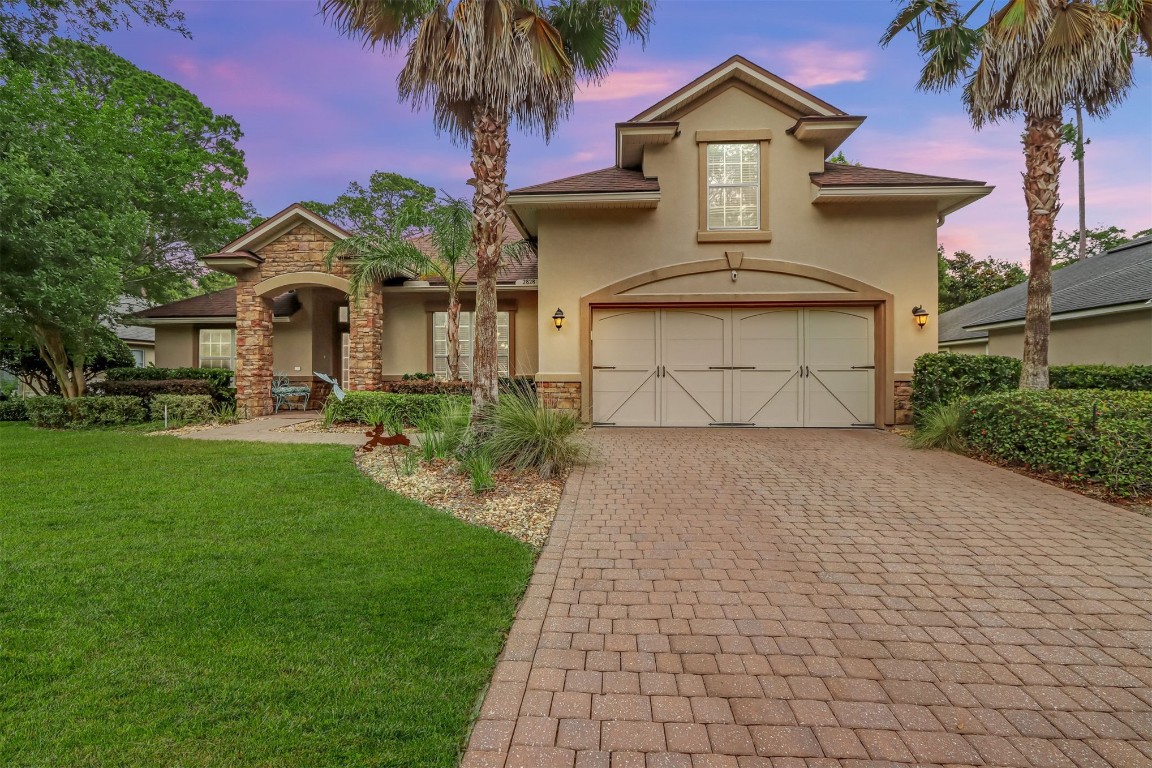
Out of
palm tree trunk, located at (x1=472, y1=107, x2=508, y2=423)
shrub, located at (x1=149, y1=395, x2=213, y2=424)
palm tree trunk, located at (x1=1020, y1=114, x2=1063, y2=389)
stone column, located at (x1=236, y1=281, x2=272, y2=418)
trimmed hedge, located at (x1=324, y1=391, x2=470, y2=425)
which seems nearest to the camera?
palm tree trunk, located at (x1=472, y1=107, x2=508, y2=423)

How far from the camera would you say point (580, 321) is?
1076 centimetres

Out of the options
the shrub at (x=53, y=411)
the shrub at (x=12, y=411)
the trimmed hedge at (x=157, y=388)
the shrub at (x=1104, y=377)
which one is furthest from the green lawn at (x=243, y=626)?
the shrub at (x=1104, y=377)

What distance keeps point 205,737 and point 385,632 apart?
0.93 meters

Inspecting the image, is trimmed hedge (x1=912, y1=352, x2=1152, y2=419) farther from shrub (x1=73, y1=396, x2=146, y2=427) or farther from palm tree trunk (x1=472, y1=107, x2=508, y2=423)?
shrub (x1=73, y1=396, x2=146, y2=427)

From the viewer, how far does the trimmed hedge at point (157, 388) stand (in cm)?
1248

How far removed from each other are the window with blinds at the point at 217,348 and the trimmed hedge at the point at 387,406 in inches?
264

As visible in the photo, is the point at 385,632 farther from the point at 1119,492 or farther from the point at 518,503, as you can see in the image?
the point at 1119,492

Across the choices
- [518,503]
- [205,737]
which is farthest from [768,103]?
[205,737]

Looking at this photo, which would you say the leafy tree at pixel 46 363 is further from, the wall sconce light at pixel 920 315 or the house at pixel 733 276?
the wall sconce light at pixel 920 315

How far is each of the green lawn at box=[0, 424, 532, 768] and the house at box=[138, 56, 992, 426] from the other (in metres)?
6.43

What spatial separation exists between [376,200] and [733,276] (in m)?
28.5

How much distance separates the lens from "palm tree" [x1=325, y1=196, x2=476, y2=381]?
1137 centimetres

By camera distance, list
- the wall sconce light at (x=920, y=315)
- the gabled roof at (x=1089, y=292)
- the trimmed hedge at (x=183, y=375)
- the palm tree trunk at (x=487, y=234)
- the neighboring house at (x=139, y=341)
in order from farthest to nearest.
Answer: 1. the neighboring house at (x=139, y=341)
2. the trimmed hedge at (x=183, y=375)
3. the gabled roof at (x=1089, y=292)
4. the wall sconce light at (x=920, y=315)
5. the palm tree trunk at (x=487, y=234)

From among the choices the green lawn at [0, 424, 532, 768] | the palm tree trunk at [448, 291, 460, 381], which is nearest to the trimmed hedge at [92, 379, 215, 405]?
the palm tree trunk at [448, 291, 460, 381]
